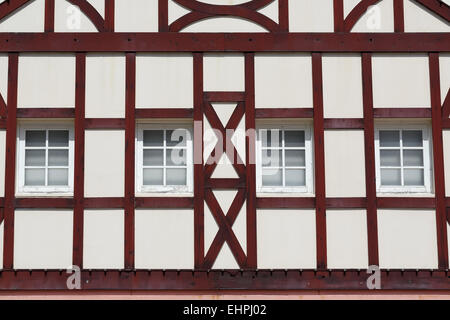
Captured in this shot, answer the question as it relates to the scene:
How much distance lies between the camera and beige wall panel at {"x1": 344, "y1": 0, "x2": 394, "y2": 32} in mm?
8102

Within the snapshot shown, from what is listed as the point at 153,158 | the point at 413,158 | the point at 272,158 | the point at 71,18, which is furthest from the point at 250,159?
the point at 71,18

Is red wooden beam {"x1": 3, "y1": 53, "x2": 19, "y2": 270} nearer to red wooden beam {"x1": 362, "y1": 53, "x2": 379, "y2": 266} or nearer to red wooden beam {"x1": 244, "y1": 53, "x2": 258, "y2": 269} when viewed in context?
red wooden beam {"x1": 244, "y1": 53, "x2": 258, "y2": 269}

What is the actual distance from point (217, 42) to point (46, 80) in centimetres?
183

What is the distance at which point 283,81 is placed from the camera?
7.97 m

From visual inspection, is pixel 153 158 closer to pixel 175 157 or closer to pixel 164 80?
pixel 175 157

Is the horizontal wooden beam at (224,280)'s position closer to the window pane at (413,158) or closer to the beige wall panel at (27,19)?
the window pane at (413,158)

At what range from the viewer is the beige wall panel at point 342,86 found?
7.95 meters

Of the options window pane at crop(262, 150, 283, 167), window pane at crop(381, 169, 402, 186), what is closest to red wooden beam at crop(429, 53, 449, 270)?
window pane at crop(381, 169, 402, 186)

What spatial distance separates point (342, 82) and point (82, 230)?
3085mm

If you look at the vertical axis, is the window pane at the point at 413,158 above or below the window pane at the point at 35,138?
below

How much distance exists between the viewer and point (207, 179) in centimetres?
785

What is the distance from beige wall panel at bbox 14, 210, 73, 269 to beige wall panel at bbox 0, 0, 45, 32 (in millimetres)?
1977

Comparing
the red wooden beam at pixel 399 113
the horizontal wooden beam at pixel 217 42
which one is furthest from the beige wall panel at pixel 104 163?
the red wooden beam at pixel 399 113

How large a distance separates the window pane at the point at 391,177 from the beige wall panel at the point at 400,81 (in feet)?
2.24
